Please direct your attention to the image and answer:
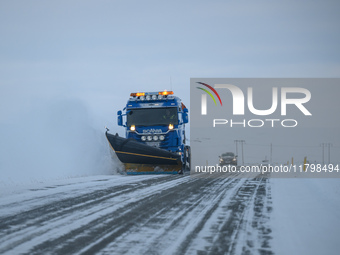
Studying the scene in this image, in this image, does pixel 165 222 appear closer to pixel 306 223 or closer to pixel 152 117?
pixel 306 223

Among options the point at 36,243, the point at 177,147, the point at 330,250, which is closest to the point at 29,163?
the point at 177,147

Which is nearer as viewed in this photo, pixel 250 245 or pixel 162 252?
pixel 162 252

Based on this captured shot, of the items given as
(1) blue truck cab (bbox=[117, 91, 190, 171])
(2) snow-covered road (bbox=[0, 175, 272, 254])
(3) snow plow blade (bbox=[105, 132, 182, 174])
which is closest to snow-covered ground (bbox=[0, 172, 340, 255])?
(2) snow-covered road (bbox=[0, 175, 272, 254])

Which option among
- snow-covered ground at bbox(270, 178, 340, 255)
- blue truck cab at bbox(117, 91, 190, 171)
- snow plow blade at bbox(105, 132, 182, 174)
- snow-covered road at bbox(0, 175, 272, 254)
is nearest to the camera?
snow-covered road at bbox(0, 175, 272, 254)

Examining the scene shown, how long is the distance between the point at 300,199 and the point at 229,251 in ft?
17.5

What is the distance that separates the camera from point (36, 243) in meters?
5.02

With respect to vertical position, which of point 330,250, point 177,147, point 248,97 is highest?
point 248,97

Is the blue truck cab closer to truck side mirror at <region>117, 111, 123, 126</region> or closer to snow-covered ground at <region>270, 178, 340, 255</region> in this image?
truck side mirror at <region>117, 111, 123, 126</region>

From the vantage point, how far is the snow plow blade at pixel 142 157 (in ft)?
54.9

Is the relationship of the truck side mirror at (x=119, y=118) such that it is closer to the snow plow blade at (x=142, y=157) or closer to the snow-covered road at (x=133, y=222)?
the snow plow blade at (x=142, y=157)

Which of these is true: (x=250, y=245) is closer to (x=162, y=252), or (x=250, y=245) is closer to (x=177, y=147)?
(x=162, y=252)

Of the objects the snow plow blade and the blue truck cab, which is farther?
the blue truck cab

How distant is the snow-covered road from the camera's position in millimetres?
4941

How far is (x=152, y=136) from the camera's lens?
58.5 feet
